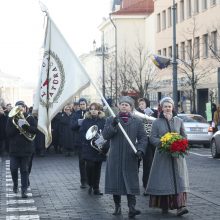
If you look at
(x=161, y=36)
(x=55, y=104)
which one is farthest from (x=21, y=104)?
(x=161, y=36)

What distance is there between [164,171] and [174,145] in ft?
1.55

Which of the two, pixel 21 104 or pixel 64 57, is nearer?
pixel 64 57

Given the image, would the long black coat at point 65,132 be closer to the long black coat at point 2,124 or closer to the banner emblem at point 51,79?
the long black coat at point 2,124

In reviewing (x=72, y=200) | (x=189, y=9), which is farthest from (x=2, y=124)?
(x=189, y=9)

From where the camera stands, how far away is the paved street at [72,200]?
457 inches

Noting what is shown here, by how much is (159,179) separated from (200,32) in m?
42.8

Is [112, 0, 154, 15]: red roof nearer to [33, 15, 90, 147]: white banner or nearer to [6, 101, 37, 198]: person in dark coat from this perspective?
[6, 101, 37, 198]: person in dark coat

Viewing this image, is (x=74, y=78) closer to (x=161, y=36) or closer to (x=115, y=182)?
(x=115, y=182)

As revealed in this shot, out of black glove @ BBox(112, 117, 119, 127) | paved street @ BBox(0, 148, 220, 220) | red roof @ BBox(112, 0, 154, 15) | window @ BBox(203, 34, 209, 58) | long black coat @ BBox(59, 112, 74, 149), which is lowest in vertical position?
paved street @ BBox(0, 148, 220, 220)

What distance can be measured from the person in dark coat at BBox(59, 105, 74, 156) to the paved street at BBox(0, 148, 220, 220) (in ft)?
22.6

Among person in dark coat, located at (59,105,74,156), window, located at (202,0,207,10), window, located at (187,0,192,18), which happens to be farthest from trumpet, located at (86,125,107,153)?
window, located at (187,0,192,18)

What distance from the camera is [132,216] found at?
37.0 ft

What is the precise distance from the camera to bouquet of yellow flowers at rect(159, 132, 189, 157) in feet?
37.2

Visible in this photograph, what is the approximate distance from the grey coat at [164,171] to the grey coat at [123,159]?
0.21 meters
